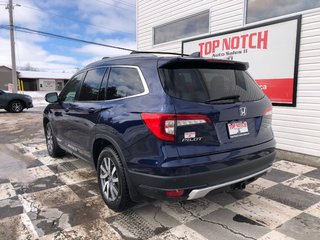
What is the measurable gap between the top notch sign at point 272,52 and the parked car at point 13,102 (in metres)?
12.3

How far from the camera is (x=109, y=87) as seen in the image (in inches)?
134

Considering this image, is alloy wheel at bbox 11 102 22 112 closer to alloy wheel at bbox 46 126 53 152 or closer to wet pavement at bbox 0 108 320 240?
alloy wheel at bbox 46 126 53 152

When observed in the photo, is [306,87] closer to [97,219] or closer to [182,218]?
[182,218]

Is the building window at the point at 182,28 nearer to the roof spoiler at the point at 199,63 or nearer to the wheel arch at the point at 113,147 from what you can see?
the roof spoiler at the point at 199,63

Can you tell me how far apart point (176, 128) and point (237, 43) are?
4.70 metres

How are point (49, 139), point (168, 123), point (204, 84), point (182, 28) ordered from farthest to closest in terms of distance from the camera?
point (182, 28) < point (49, 139) < point (204, 84) < point (168, 123)

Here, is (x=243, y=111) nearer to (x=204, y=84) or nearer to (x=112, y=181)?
(x=204, y=84)

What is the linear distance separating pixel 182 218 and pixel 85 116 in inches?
69.7

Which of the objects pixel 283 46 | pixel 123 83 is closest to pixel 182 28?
pixel 283 46

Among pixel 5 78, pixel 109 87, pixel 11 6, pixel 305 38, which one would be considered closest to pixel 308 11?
pixel 305 38

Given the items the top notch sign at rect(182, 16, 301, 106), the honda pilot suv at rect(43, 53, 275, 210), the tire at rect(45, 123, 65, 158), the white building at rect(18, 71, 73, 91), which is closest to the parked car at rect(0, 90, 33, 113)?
the tire at rect(45, 123, 65, 158)

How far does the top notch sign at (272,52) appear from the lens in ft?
18.0

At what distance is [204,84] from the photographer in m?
2.78

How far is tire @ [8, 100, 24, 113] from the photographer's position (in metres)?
14.9
